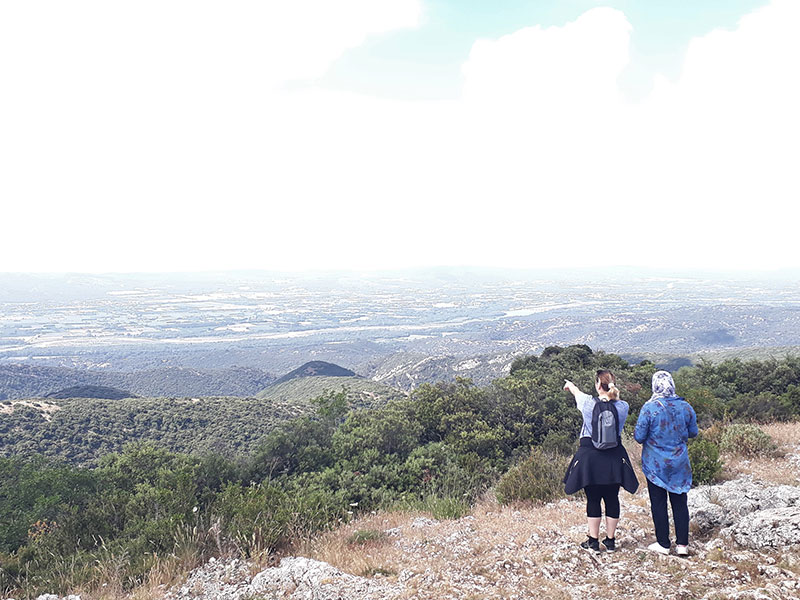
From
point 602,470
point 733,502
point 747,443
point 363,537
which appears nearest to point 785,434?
point 747,443

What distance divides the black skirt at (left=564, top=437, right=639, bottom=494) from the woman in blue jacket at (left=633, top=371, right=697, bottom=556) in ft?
0.58

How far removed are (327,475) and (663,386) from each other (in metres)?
8.63

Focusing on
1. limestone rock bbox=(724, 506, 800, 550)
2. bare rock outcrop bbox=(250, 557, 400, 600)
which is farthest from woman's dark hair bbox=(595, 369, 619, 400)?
bare rock outcrop bbox=(250, 557, 400, 600)

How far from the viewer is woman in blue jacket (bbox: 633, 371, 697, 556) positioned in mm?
4355

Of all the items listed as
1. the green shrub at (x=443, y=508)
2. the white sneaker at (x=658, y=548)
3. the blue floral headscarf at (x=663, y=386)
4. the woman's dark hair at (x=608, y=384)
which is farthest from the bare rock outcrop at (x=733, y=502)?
the green shrub at (x=443, y=508)

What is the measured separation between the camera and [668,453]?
4.39m

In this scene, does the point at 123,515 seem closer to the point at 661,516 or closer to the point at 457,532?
the point at 457,532

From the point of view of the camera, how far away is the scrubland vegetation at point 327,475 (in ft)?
17.9

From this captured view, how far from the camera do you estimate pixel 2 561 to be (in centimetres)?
671

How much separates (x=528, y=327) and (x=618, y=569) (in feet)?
600

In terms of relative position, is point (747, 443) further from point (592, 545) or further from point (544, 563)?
point (544, 563)

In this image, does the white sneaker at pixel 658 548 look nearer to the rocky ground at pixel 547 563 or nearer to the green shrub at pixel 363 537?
the rocky ground at pixel 547 563

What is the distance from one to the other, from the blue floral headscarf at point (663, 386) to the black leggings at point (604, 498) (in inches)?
37.3

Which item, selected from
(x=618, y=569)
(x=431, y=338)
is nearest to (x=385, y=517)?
(x=618, y=569)
